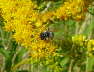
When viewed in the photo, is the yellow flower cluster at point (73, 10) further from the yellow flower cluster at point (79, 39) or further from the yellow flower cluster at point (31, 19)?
the yellow flower cluster at point (79, 39)

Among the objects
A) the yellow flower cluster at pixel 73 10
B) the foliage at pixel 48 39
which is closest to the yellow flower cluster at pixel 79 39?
the foliage at pixel 48 39

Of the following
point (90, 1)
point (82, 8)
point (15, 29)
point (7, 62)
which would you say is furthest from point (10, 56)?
point (90, 1)

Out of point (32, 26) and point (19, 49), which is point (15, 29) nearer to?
point (32, 26)

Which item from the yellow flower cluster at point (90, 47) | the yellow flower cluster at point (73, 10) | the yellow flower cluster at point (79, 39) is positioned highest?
the yellow flower cluster at point (73, 10)

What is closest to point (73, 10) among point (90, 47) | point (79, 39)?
point (79, 39)

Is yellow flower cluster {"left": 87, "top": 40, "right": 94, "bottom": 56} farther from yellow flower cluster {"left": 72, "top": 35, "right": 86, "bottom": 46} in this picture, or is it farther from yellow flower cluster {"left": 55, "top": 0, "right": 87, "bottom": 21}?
yellow flower cluster {"left": 55, "top": 0, "right": 87, "bottom": 21}

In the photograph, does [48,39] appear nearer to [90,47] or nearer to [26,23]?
[26,23]

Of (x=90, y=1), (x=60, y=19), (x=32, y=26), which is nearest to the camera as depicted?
(x=90, y=1)
